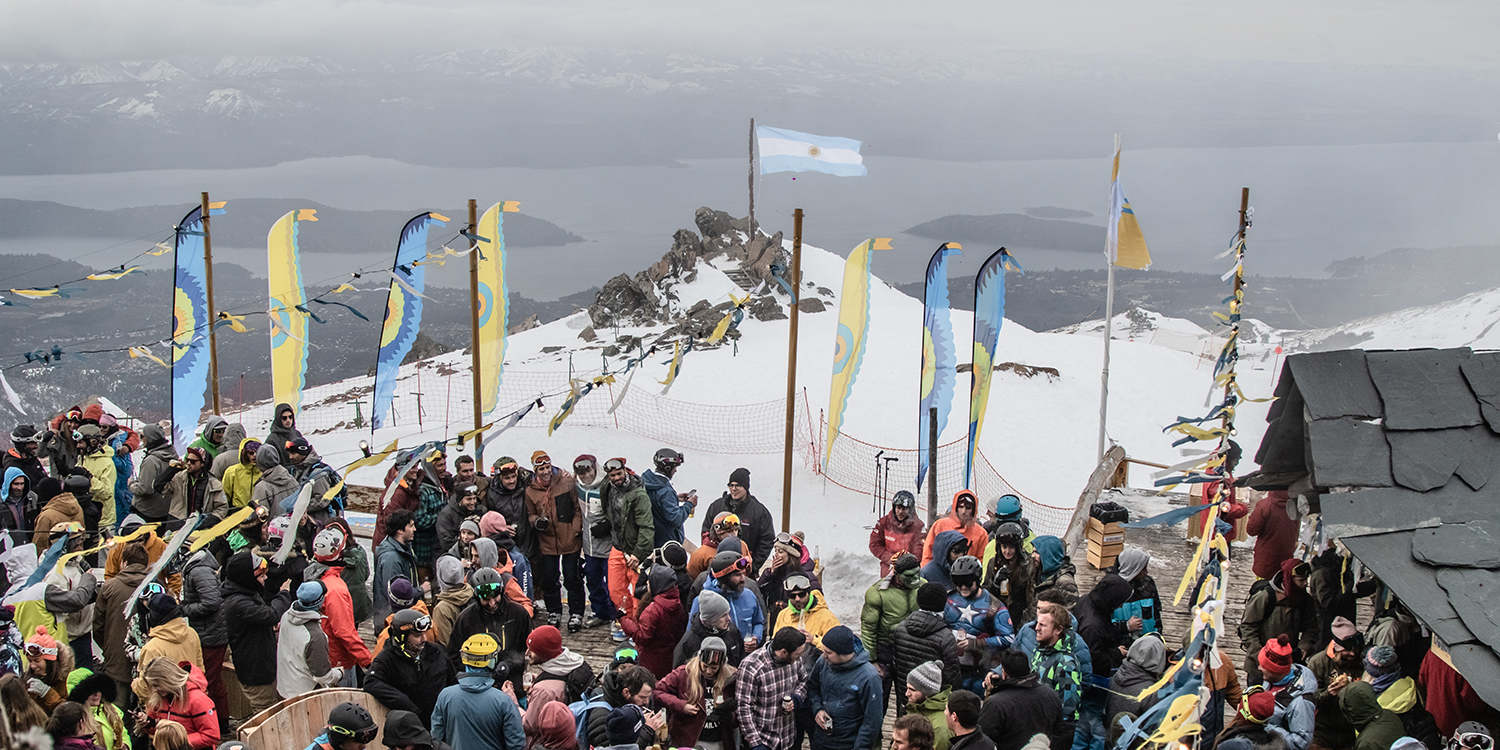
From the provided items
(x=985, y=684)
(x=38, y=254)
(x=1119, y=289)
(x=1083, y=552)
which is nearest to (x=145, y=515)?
(x=985, y=684)

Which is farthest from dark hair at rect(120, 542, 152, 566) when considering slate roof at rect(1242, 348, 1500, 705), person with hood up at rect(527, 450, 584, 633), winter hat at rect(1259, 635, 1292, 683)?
slate roof at rect(1242, 348, 1500, 705)

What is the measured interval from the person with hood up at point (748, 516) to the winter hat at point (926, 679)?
3.26m

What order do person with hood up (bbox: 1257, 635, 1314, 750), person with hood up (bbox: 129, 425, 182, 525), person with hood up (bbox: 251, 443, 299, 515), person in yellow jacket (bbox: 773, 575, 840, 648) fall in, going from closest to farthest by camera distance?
person with hood up (bbox: 1257, 635, 1314, 750), person in yellow jacket (bbox: 773, 575, 840, 648), person with hood up (bbox: 251, 443, 299, 515), person with hood up (bbox: 129, 425, 182, 525)

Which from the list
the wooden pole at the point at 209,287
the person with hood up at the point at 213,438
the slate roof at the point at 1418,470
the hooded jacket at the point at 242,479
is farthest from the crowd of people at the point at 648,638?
the wooden pole at the point at 209,287

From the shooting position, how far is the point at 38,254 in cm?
9931

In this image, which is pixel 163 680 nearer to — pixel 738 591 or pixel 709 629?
pixel 709 629

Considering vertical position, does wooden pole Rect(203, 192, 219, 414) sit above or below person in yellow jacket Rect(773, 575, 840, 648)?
above

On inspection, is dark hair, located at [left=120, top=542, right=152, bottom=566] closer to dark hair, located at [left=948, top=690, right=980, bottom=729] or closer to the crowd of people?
the crowd of people

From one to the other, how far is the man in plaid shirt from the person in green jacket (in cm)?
104

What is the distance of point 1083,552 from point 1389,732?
16.3 feet

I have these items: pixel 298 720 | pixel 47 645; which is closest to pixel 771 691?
pixel 298 720

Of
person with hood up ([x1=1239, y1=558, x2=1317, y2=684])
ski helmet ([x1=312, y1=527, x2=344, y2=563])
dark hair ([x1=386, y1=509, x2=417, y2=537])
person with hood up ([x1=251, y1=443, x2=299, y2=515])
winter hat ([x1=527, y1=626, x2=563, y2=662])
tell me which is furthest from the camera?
person with hood up ([x1=251, y1=443, x2=299, y2=515])

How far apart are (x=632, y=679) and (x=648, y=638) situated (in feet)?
5.56

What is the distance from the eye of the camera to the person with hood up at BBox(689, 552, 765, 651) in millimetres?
6574
